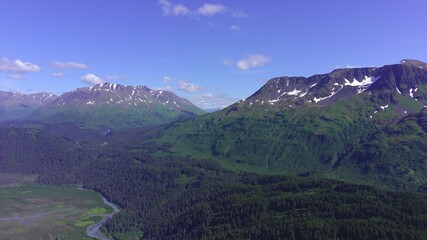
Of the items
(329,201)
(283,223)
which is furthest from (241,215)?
(329,201)

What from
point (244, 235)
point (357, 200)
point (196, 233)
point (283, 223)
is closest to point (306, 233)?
point (283, 223)

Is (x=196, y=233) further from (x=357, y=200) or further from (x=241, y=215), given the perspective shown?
(x=357, y=200)

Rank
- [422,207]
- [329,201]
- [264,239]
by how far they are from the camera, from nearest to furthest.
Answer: [264,239], [422,207], [329,201]

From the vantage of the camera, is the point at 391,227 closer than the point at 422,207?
Yes

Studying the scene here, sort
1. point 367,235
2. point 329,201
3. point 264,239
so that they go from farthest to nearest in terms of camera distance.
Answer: point 329,201, point 264,239, point 367,235

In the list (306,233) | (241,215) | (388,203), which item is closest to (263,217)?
(241,215)

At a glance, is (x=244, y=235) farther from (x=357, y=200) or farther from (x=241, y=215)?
(x=357, y=200)

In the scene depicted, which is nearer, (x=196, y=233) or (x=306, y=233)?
(x=306, y=233)

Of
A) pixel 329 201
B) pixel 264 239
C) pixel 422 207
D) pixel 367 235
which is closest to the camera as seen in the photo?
pixel 367 235

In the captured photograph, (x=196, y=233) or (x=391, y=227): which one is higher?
(x=391, y=227)
